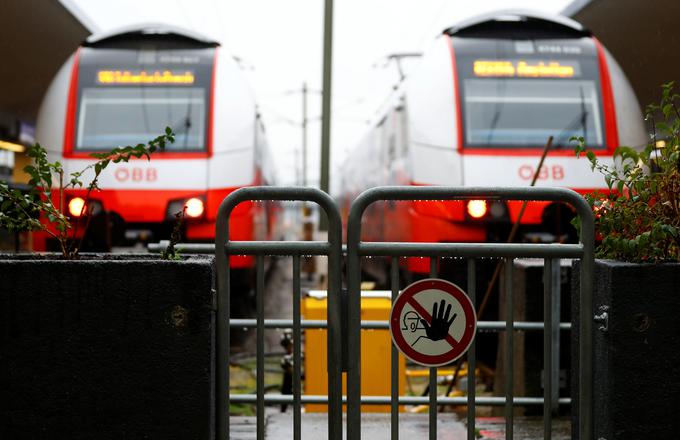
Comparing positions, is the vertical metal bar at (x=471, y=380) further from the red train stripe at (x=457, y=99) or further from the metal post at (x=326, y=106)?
the metal post at (x=326, y=106)

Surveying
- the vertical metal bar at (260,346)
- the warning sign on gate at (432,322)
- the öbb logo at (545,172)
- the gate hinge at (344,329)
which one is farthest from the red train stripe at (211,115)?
the warning sign on gate at (432,322)

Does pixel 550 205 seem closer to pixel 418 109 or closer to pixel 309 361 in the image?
pixel 418 109

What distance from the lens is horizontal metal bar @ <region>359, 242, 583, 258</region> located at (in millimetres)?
3461

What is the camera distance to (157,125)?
9.85m

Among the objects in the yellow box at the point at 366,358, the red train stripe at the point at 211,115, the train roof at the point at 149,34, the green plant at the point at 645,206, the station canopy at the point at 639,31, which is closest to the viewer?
the green plant at the point at 645,206

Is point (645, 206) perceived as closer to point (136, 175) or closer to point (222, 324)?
point (222, 324)

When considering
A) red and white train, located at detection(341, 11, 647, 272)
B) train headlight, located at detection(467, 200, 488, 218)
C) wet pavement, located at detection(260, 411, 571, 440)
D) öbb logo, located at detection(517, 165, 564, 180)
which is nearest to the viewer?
wet pavement, located at detection(260, 411, 571, 440)

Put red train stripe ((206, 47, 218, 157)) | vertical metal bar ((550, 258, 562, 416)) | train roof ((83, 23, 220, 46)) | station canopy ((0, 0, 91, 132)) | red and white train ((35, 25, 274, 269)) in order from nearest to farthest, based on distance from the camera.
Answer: vertical metal bar ((550, 258, 562, 416)) → red and white train ((35, 25, 274, 269)) → red train stripe ((206, 47, 218, 157)) → train roof ((83, 23, 220, 46)) → station canopy ((0, 0, 91, 132))

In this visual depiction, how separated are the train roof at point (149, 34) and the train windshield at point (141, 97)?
0.13m

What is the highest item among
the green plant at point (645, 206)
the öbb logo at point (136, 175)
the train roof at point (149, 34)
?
the train roof at point (149, 34)

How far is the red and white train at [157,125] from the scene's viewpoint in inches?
372

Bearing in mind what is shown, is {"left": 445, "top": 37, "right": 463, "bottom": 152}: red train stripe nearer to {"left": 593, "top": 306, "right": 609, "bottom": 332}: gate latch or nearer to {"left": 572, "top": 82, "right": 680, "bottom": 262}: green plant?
{"left": 572, "top": 82, "right": 680, "bottom": 262}: green plant

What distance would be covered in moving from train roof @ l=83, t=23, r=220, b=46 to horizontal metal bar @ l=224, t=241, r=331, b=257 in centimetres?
718

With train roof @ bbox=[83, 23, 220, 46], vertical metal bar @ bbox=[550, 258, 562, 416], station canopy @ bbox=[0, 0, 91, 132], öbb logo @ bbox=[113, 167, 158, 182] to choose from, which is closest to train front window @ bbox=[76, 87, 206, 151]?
öbb logo @ bbox=[113, 167, 158, 182]
